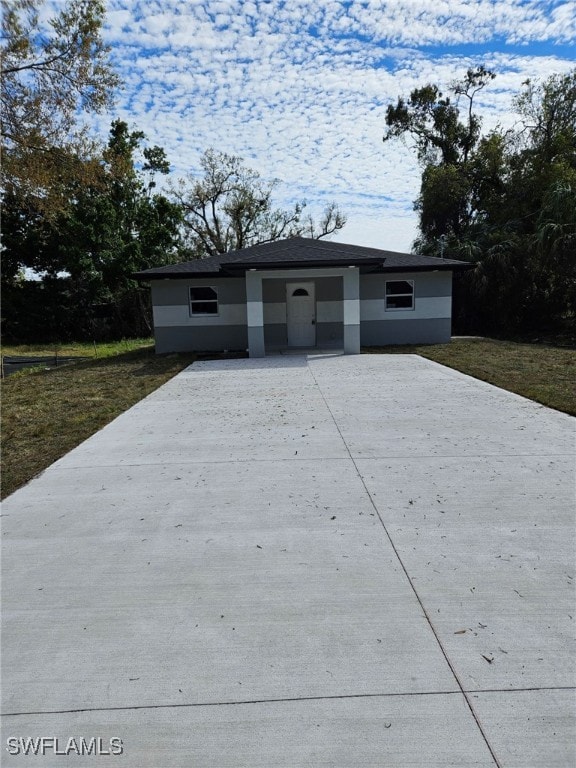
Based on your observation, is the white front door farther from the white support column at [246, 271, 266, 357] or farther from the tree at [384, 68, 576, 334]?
the tree at [384, 68, 576, 334]

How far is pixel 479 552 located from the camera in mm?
3232

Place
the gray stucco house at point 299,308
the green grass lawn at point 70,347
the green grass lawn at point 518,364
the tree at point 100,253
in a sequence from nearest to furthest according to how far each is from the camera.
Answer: the green grass lawn at point 518,364
the gray stucco house at point 299,308
the green grass lawn at point 70,347
the tree at point 100,253

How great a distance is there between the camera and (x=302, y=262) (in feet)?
42.5

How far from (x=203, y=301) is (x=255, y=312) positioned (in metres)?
3.26

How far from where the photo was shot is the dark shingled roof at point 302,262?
13.0 m

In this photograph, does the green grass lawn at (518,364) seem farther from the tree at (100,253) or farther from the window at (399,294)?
the tree at (100,253)

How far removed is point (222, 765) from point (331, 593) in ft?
3.76

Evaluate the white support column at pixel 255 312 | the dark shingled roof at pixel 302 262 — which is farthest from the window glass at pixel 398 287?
the white support column at pixel 255 312

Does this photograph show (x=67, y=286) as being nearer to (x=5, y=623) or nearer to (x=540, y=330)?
(x=540, y=330)

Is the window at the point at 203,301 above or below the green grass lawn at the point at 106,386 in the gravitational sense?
above

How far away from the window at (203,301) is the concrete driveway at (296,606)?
11523 millimetres

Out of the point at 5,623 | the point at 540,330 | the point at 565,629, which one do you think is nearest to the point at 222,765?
the point at 5,623

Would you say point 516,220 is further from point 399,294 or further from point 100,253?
point 100,253

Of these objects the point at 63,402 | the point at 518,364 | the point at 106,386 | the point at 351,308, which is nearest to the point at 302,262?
the point at 351,308
